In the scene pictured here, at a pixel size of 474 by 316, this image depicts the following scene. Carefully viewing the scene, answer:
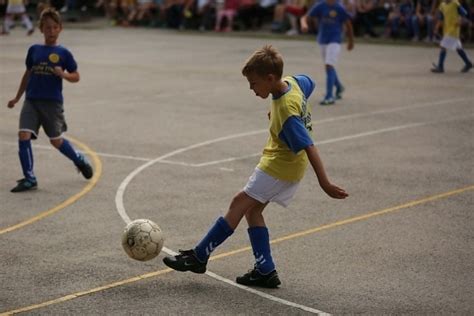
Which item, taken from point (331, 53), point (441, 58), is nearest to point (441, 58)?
point (441, 58)

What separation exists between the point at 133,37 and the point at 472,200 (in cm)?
2426

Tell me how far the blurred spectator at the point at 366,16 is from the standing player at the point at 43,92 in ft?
70.4

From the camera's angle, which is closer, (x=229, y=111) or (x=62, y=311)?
(x=62, y=311)

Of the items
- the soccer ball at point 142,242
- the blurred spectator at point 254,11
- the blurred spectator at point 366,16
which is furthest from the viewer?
the blurred spectator at point 254,11

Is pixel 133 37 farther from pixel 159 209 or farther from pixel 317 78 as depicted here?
pixel 159 209

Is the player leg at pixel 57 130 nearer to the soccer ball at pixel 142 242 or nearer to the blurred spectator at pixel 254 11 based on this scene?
the soccer ball at pixel 142 242

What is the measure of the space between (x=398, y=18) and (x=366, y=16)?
1.20m

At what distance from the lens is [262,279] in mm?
8461

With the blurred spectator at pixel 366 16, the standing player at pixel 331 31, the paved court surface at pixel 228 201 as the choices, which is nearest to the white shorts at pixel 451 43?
the paved court surface at pixel 228 201

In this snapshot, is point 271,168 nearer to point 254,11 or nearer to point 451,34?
point 451,34

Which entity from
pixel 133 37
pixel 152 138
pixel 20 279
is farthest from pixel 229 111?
pixel 133 37

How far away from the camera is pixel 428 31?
104 ft

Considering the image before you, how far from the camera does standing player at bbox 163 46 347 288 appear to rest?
797cm

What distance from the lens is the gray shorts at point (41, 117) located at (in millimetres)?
12375
